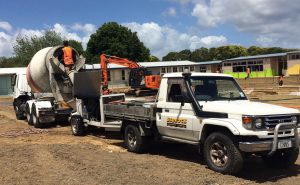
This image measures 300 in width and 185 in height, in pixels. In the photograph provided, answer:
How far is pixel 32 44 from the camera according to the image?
7500 centimetres

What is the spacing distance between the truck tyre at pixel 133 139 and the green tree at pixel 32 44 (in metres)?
64.9

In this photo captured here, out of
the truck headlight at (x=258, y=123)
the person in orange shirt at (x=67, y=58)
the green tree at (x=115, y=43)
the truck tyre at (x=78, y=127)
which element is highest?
the green tree at (x=115, y=43)

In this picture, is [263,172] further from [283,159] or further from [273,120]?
[273,120]

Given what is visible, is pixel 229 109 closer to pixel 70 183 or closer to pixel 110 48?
pixel 70 183

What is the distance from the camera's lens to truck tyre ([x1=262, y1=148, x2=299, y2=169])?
914cm

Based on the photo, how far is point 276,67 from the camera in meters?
60.9

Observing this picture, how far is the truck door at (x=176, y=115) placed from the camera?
31.4ft

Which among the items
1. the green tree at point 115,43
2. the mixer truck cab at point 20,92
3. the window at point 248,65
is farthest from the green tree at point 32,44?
the mixer truck cab at point 20,92

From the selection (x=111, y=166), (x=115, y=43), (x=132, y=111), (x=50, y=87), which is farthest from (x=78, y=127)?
(x=115, y=43)

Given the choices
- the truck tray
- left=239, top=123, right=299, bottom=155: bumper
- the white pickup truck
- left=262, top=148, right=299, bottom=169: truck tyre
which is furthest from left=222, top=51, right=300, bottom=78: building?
left=239, top=123, right=299, bottom=155: bumper

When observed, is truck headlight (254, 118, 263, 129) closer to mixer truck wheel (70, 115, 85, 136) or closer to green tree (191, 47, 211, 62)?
mixer truck wheel (70, 115, 85, 136)

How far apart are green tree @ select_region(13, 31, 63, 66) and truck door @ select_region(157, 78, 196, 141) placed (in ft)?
218

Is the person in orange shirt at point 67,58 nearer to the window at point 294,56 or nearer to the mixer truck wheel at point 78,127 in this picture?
the mixer truck wheel at point 78,127

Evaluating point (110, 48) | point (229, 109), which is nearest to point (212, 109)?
point (229, 109)
